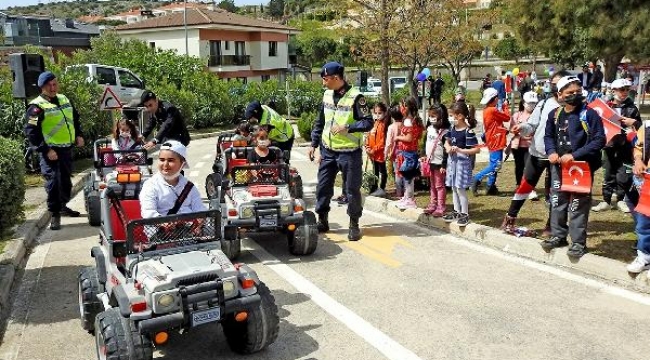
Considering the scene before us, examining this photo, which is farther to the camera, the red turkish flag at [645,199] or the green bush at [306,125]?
the green bush at [306,125]

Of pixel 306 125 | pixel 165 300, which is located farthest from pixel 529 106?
pixel 306 125

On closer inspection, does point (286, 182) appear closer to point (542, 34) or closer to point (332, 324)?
point (332, 324)

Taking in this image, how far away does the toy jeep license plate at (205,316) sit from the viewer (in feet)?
13.9

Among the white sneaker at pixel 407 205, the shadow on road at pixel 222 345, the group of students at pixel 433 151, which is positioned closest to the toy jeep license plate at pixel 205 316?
the shadow on road at pixel 222 345

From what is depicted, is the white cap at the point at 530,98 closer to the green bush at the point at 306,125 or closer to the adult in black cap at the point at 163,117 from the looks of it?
the adult in black cap at the point at 163,117

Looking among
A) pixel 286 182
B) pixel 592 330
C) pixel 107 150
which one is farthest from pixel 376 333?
pixel 107 150

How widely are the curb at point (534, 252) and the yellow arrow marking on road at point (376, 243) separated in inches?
28.2

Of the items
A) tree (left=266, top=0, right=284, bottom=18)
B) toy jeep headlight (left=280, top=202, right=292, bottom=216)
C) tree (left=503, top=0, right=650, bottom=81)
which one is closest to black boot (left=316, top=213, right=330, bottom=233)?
toy jeep headlight (left=280, top=202, right=292, bottom=216)

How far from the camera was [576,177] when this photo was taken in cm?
630

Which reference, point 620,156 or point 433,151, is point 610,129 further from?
point 433,151

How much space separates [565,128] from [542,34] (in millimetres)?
27581

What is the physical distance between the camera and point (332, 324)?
5.34 metres

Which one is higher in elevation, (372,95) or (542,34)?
(542,34)

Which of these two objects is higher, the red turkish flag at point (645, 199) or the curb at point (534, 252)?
the red turkish flag at point (645, 199)
